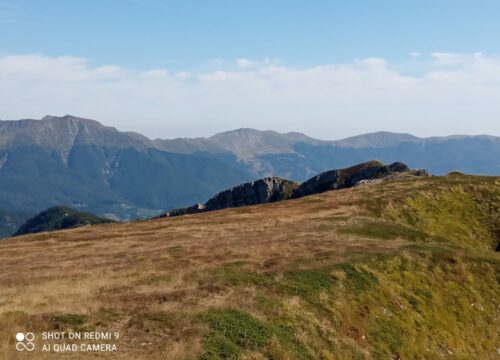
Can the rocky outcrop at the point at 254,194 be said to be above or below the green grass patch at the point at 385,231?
below

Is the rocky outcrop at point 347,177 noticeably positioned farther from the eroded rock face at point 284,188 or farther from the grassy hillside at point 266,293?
the grassy hillside at point 266,293

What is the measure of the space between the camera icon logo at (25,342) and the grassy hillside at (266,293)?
29cm

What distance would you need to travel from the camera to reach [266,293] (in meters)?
31.0

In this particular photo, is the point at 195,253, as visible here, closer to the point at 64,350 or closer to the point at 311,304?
the point at 311,304

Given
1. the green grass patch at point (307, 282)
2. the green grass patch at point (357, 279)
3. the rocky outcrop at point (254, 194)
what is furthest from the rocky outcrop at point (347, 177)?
the green grass patch at point (307, 282)

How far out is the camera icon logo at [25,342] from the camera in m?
20.5

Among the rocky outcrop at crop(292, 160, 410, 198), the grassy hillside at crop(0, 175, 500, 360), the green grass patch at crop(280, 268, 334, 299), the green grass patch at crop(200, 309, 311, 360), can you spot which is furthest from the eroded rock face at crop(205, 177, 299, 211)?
the green grass patch at crop(200, 309, 311, 360)

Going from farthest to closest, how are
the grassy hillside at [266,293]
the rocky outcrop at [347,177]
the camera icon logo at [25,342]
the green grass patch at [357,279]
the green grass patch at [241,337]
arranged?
the rocky outcrop at [347,177], the green grass patch at [357,279], the grassy hillside at [266,293], the green grass patch at [241,337], the camera icon logo at [25,342]

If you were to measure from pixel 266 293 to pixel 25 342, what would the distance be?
14970 millimetres

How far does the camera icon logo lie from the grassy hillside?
0.96 feet

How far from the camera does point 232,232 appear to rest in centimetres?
6053

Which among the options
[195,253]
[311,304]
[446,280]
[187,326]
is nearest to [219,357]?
[187,326]

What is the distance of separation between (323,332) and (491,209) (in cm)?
6087

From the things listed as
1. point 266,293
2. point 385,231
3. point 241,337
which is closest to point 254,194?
point 385,231
